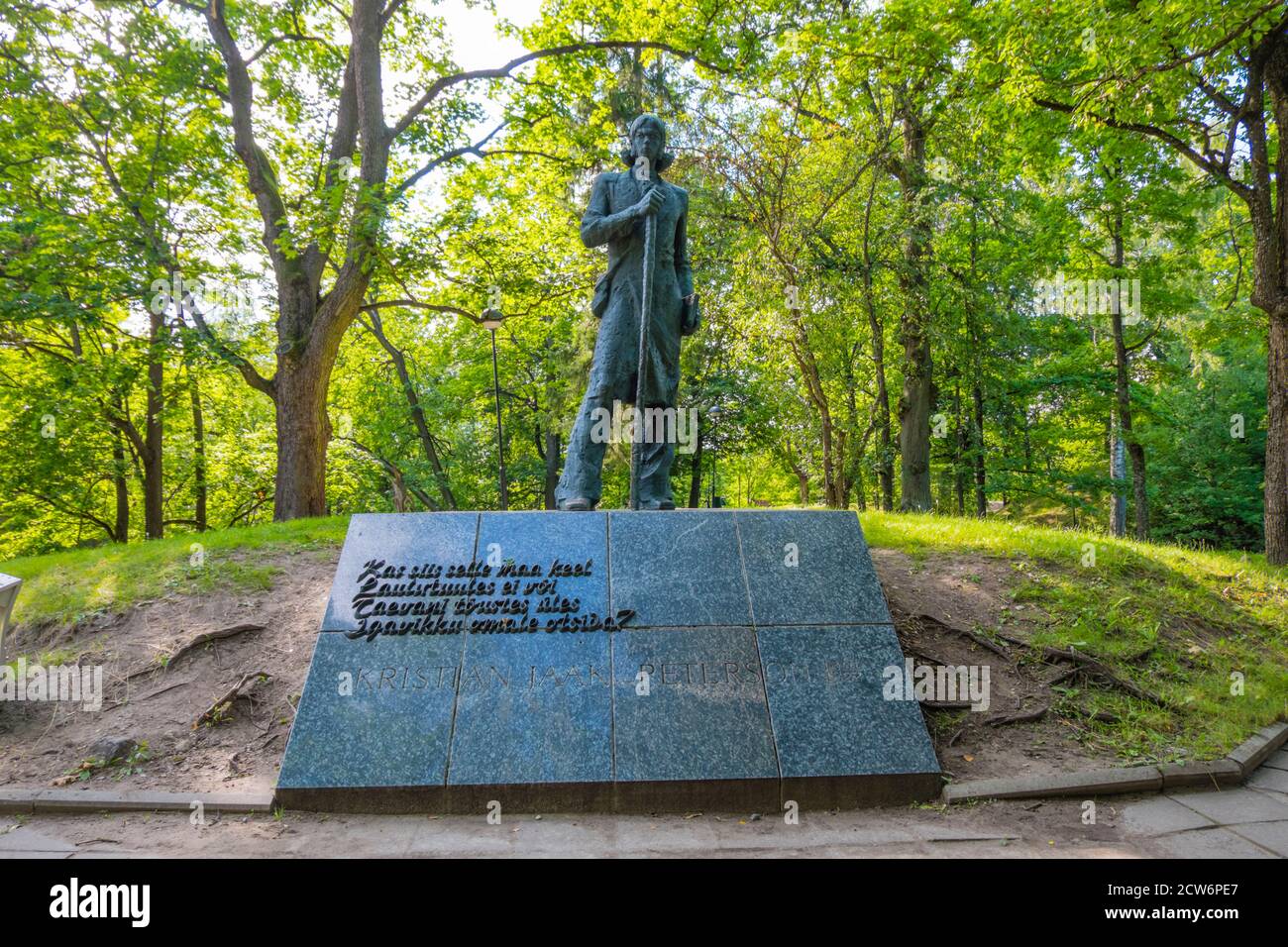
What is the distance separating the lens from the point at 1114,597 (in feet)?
20.8

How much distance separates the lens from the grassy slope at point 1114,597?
5.01 meters

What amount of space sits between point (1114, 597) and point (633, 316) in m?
4.99

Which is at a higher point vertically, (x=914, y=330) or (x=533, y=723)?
(x=914, y=330)

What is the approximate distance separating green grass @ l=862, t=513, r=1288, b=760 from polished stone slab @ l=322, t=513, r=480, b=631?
447 centimetres

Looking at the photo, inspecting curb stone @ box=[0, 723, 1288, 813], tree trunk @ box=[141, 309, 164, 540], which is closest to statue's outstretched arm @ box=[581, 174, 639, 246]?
curb stone @ box=[0, 723, 1288, 813]

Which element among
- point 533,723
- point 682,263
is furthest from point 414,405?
point 533,723

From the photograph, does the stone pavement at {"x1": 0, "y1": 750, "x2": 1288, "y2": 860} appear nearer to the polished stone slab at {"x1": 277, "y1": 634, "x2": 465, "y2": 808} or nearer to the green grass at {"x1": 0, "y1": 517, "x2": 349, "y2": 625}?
the polished stone slab at {"x1": 277, "y1": 634, "x2": 465, "y2": 808}

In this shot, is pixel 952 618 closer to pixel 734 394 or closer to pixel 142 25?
pixel 142 25

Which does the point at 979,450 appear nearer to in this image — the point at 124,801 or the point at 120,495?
the point at 124,801

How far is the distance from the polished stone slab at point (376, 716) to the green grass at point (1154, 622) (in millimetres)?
4234

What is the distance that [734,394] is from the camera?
2119 centimetres

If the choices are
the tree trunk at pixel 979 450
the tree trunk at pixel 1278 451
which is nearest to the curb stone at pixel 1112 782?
the tree trunk at pixel 1278 451

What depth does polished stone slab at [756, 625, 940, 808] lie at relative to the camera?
4.08 meters

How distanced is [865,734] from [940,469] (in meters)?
20.0
